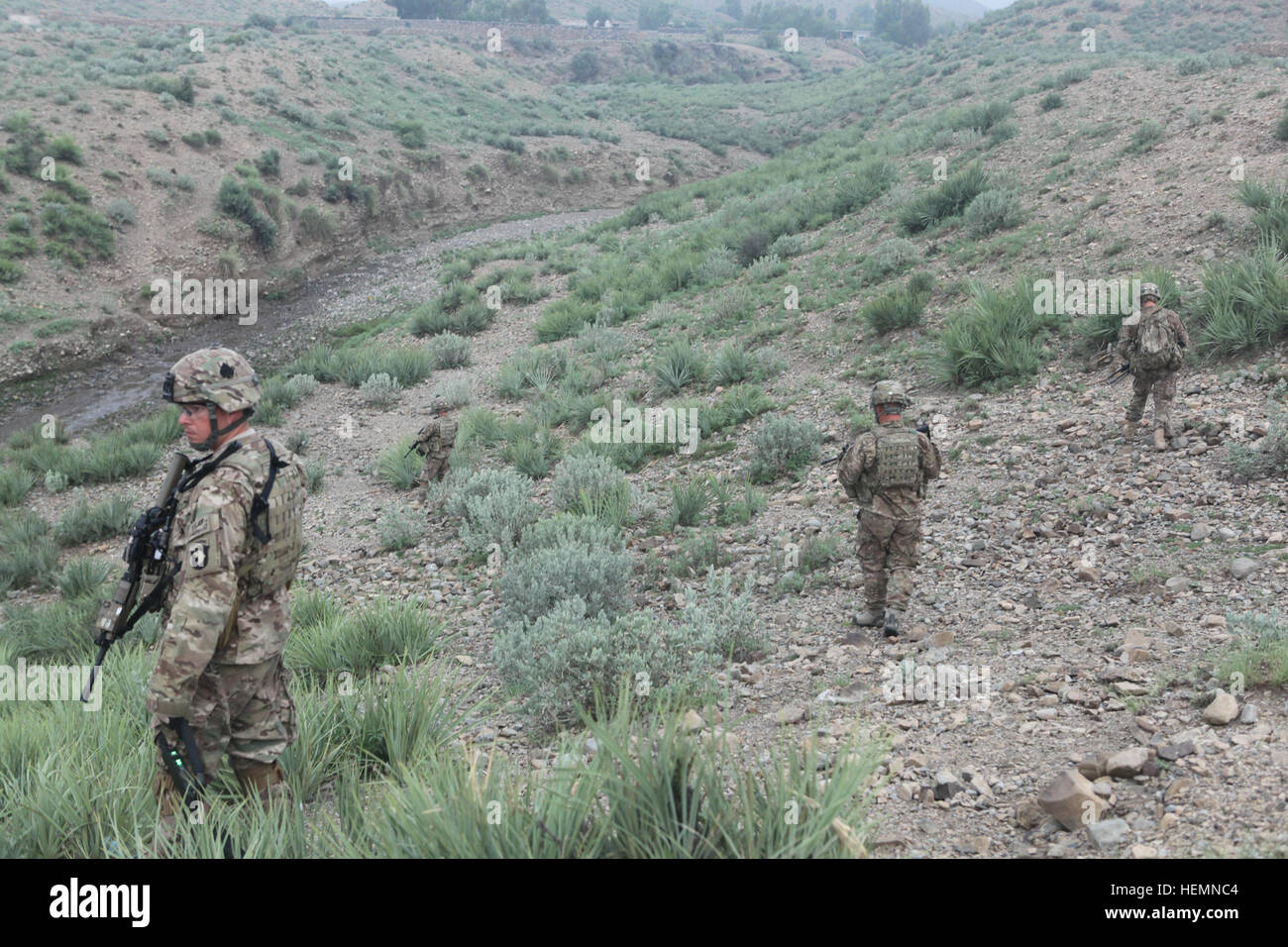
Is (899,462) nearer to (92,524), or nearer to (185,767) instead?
(185,767)

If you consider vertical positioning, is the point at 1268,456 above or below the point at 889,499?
Answer: above

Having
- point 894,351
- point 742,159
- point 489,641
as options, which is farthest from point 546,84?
point 489,641

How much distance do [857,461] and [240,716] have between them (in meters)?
4.07

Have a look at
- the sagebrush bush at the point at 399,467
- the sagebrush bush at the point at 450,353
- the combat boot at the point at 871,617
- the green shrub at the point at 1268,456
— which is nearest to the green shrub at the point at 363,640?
the combat boot at the point at 871,617

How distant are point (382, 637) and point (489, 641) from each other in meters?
0.99

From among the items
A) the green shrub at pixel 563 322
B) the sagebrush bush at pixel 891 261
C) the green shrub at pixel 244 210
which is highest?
the green shrub at pixel 244 210

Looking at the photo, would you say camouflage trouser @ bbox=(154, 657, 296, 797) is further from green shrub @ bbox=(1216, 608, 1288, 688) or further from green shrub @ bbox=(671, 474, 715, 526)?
green shrub @ bbox=(671, 474, 715, 526)

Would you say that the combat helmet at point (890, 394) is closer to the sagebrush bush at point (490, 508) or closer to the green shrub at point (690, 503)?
the green shrub at point (690, 503)

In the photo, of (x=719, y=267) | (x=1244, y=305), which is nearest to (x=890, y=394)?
(x=1244, y=305)

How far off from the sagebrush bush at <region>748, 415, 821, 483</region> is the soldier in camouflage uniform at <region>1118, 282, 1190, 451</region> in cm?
290

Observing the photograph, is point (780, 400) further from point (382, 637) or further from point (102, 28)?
point (102, 28)

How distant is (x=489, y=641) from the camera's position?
251 inches

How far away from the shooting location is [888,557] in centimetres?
579

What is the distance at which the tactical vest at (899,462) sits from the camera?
222 inches
